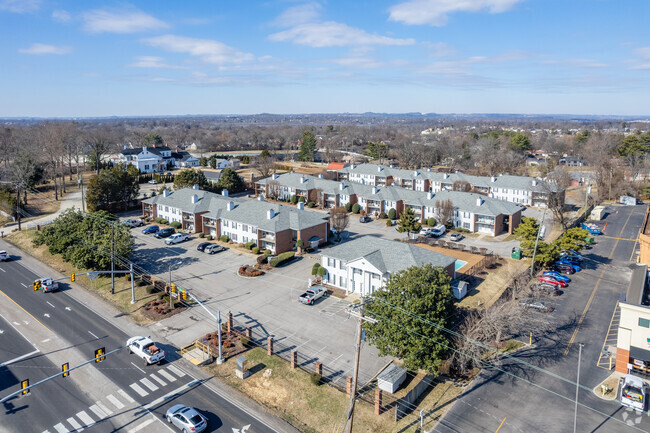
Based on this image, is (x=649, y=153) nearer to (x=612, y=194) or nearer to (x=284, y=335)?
(x=612, y=194)

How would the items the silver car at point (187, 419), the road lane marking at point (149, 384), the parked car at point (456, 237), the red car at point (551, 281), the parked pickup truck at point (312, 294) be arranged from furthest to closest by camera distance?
the parked car at point (456, 237), the red car at point (551, 281), the parked pickup truck at point (312, 294), the road lane marking at point (149, 384), the silver car at point (187, 419)

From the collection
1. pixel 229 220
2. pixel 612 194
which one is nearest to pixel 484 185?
pixel 612 194

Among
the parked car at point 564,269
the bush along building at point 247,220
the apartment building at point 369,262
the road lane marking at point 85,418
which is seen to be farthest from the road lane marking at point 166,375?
the parked car at point 564,269

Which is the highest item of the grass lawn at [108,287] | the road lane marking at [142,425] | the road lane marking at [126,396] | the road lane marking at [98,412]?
the grass lawn at [108,287]

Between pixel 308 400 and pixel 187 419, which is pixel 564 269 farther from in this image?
pixel 187 419

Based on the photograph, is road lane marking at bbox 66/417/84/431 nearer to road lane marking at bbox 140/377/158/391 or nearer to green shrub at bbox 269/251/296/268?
road lane marking at bbox 140/377/158/391

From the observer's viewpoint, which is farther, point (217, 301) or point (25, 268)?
point (25, 268)

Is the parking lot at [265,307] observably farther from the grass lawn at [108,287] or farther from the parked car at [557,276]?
the parked car at [557,276]
